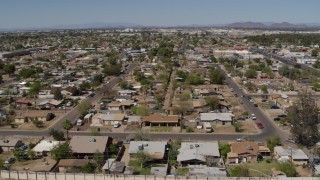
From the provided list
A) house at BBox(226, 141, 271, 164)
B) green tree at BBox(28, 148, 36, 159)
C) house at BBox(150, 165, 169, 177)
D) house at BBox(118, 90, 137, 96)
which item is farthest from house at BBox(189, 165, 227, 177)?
house at BBox(118, 90, 137, 96)

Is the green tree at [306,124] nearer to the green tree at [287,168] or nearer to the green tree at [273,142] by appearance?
the green tree at [273,142]

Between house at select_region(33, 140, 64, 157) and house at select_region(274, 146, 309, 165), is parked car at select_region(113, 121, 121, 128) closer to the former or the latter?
house at select_region(33, 140, 64, 157)

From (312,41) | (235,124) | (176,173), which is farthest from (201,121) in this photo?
(312,41)

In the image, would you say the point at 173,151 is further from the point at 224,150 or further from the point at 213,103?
→ the point at 213,103

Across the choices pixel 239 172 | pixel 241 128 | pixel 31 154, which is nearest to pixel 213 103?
pixel 241 128

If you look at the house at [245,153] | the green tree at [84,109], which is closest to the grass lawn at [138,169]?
the house at [245,153]

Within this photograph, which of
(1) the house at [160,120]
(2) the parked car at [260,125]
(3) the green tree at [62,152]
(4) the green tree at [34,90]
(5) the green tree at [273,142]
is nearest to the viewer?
(3) the green tree at [62,152]
